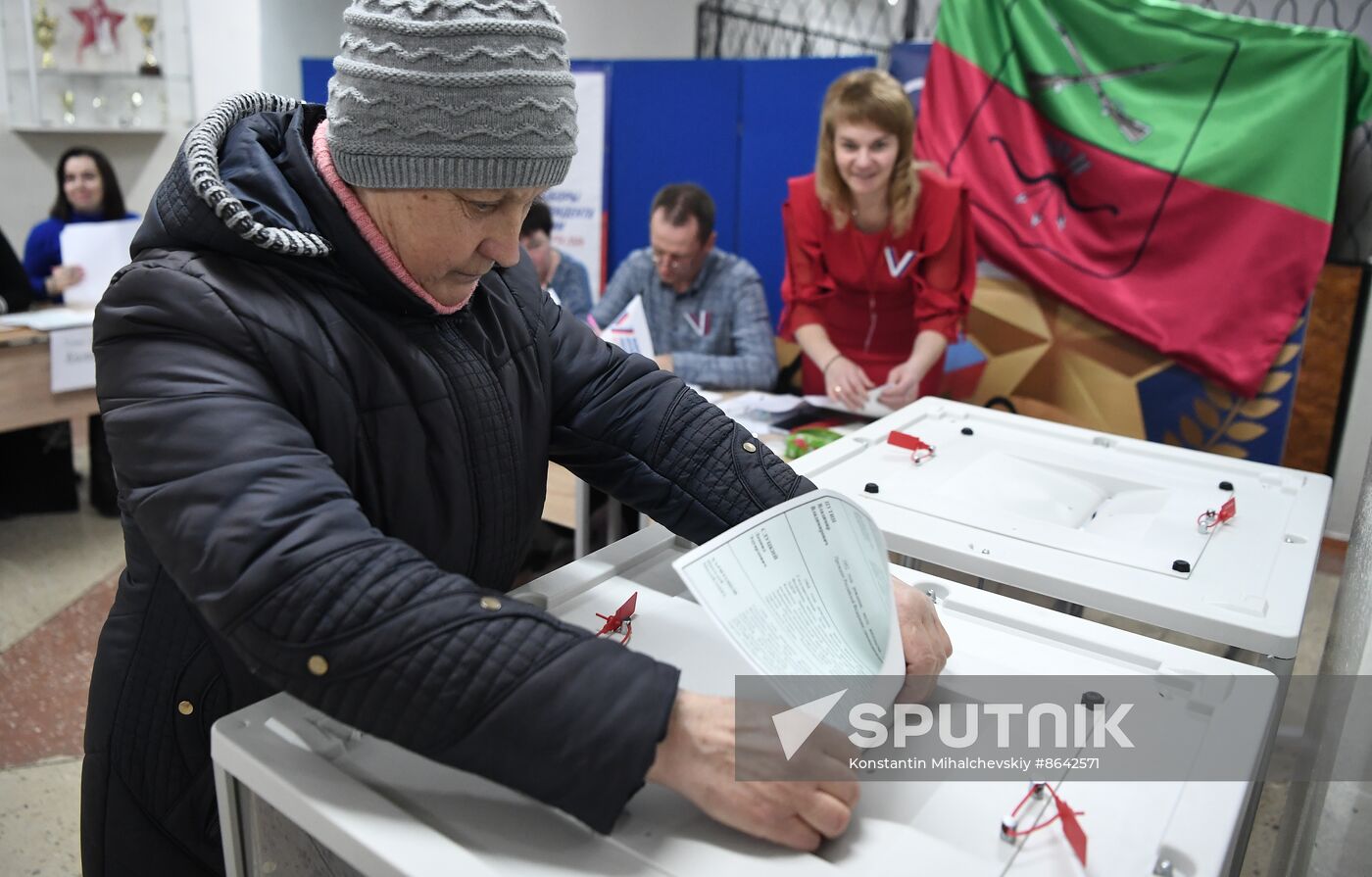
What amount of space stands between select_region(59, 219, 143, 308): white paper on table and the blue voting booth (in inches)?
39.1

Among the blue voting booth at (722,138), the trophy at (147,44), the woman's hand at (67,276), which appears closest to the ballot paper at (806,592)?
the blue voting booth at (722,138)

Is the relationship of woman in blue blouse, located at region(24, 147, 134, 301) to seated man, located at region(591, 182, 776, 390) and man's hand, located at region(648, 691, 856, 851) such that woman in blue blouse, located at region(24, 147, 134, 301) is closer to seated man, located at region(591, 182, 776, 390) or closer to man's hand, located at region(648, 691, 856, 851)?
seated man, located at region(591, 182, 776, 390)

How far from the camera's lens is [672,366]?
270 cm

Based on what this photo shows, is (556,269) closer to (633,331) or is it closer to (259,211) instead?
(633,331)

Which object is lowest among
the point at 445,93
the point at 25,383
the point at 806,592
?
the point at 25,383

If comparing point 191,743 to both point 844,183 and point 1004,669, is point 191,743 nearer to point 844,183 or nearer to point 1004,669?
point 1004,669

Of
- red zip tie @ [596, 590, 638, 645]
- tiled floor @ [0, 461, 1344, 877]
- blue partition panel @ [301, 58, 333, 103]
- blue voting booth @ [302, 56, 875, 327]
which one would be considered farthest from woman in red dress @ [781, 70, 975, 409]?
blue partition panel @ [301, 58, 333, 103]

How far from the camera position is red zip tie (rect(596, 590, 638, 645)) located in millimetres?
1001

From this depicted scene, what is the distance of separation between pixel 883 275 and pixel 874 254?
0.06 meters

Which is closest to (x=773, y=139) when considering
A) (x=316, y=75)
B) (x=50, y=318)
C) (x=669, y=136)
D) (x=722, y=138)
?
(x=722, y=138)

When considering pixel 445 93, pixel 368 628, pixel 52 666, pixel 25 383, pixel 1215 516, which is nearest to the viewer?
pixel 368 628

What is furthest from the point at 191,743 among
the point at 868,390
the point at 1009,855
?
the point at 868,390

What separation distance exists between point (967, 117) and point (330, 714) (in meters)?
3.30

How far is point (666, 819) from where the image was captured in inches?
29.9
